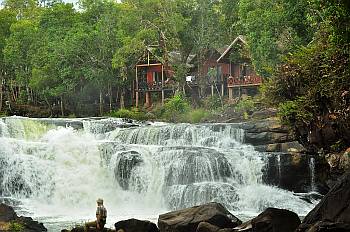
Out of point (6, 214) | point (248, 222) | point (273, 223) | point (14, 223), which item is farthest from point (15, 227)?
point (273, 223)

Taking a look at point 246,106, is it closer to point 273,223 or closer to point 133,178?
point 133,178

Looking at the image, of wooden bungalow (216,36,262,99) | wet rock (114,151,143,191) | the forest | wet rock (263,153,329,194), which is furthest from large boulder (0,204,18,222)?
wooden bungalow (216,36,262,99)

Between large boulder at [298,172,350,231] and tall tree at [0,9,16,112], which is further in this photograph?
tall tree at [0,9,16,112]

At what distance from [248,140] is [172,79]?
77.9 feet

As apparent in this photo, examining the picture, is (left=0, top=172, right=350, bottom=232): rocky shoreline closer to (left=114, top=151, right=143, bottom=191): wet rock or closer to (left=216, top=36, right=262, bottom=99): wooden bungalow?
(left=114, top=151, right=143, bottom=191): wet rock

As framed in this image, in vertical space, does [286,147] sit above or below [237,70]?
below

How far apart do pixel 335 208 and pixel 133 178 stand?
42.6 ft

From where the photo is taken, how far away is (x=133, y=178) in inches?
973

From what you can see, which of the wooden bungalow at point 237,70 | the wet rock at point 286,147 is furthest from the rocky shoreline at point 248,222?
the wooden bungalow at point 237,70

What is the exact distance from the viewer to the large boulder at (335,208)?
12.9 m

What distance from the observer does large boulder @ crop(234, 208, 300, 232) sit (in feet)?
47.5

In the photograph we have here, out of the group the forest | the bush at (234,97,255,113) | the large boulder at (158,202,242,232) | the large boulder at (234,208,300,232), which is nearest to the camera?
the large boulder at (234,208,300,232)

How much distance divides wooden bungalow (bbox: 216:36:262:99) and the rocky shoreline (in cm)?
2738

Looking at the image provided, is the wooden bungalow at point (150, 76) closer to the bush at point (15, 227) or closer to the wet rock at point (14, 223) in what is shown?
the wet rock at point (14, 223)
